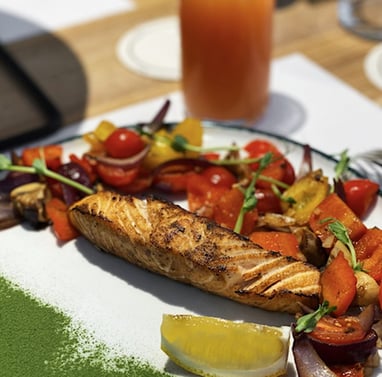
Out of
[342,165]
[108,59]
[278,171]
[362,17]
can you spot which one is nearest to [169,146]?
[278,171]

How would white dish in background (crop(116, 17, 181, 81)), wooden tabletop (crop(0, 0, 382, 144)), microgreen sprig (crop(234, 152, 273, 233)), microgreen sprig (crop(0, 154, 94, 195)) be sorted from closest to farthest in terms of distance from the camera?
microgreen sprig (crop(234, 152, 273, 233))
microgreen sprig (crop(0, 154, 94, 195))
wooden tabletop (crop(0, 0, 382, 144))
white dish in background (crop(116, 17, 181, 81))

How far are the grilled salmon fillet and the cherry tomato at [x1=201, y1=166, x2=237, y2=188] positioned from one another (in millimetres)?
212

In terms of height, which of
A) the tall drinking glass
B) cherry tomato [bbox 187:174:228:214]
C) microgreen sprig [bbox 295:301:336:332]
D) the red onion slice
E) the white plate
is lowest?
the tall drinking glass

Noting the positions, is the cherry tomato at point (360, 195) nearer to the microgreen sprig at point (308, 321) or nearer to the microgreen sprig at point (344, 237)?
the microgreen sprig at point (344, 237)

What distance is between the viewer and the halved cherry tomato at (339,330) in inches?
49.6

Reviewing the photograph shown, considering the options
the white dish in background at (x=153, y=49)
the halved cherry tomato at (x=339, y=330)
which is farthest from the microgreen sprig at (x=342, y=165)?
the white dish in background at (x=153, y=49)

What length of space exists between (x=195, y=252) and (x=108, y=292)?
23 centimetres

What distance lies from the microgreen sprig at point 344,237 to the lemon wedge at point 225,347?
0.73 ft

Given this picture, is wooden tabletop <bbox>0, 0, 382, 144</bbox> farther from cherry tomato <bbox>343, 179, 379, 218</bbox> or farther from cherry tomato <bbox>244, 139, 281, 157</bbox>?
cherry tomato <bbox>343, 179, 379, 218</bbox>

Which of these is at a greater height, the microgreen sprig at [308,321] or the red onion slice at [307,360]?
the microgreen sprig at [308,321]

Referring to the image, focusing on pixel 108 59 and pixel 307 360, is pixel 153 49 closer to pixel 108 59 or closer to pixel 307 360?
pixel 108 59

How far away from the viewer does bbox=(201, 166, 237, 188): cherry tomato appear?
67.2 inches

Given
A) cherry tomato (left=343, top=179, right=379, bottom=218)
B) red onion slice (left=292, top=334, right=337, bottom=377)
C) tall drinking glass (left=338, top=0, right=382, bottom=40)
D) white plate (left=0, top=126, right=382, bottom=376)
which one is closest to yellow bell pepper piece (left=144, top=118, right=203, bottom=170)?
white plate (left=0, top=126, right=382, bottom=376)

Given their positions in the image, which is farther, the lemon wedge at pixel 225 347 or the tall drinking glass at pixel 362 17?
the tall drinking glass at pixel 362 17
